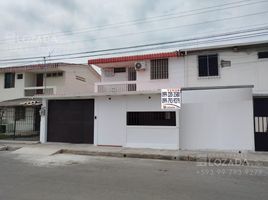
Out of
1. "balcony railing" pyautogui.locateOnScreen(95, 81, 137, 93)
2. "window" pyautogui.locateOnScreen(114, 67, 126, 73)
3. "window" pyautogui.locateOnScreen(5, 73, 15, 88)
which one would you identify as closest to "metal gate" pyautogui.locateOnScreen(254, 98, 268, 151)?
"balcony railing" pyautogui.locateOnScreen(95, 81, 137, 93)

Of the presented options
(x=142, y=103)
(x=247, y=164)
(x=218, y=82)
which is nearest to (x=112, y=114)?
(x=142, y=103)

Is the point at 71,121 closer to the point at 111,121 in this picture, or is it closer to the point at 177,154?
the point at 111,121

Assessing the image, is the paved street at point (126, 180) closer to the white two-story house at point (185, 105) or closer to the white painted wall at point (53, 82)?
the white two-story house at point (185, 105)

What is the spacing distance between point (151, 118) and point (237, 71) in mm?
5979

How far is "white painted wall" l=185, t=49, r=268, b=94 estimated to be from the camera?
49.5 feet

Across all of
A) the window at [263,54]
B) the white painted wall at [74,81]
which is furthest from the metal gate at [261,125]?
the white painted wall at [74,81]

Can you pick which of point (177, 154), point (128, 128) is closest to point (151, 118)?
point (128, 128)

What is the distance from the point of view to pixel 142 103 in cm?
1477

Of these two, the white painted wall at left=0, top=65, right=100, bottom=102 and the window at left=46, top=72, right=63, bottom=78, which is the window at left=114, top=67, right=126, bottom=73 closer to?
the white painted wall at left=0, top=65, right=100, bottom=102

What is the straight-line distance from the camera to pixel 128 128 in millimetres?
14844

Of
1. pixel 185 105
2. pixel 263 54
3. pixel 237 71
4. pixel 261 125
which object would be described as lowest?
pixel 261 125

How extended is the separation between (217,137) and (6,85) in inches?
824

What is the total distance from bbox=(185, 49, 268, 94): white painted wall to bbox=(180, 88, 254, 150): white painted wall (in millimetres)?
2260

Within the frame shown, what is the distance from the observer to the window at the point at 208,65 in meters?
16.0
